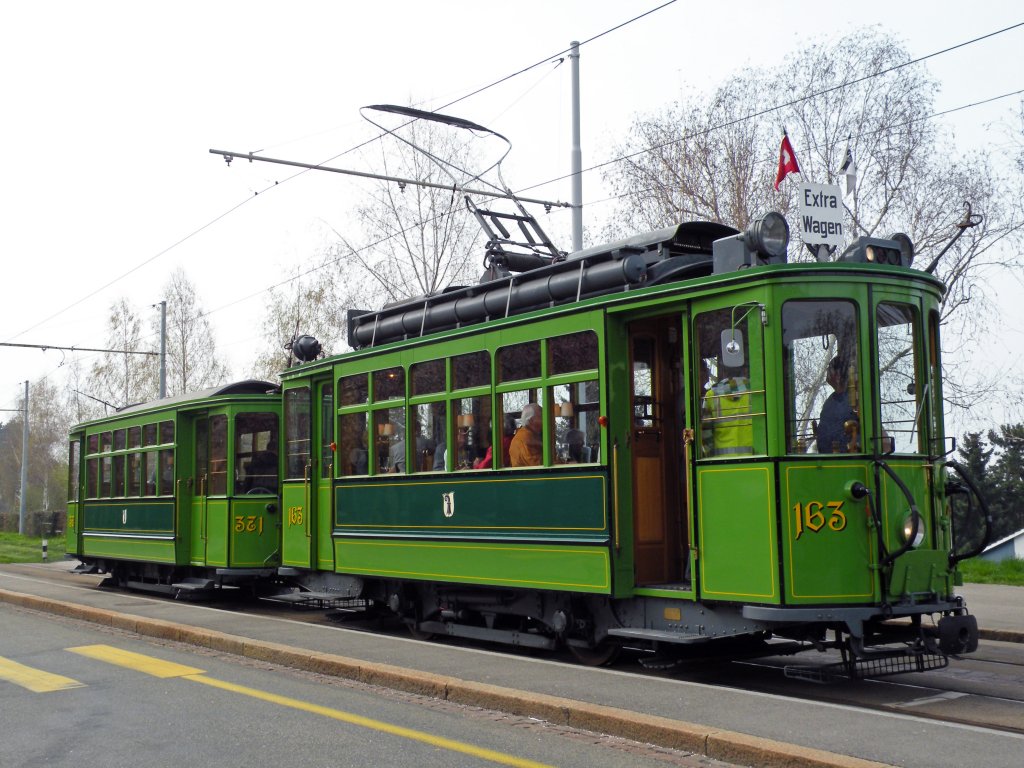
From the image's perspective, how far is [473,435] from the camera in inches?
424

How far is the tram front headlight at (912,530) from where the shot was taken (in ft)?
26.7

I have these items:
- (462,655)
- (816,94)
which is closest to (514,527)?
(462,655)


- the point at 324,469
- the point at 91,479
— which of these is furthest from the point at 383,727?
the point at 91,479

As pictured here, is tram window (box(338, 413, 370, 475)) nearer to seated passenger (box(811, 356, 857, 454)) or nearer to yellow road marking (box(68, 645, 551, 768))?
yellow road marking (box(68, 645, 551, 768))

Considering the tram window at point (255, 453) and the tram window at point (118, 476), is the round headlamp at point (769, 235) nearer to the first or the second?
the tram window at point (255, 453)

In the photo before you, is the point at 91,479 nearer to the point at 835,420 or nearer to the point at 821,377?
the point at 821,377

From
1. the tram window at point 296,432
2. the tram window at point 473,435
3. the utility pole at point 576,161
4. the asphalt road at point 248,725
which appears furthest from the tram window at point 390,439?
the utility pole at point 576,161

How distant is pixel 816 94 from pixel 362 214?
45.6 ft

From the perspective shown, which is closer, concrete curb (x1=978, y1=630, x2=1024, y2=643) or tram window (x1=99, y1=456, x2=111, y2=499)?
concrete curb (x1=978, y1=630, x2=1024, y2=643)

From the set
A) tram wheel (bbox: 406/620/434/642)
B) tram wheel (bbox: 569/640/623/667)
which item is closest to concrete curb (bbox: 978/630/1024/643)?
tram wheel (bbox: 569/640/623/667)

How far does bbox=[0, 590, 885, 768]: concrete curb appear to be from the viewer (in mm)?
5980

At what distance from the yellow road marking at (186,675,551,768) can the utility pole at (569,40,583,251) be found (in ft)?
32.6

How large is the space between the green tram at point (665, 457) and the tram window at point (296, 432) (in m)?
0.96

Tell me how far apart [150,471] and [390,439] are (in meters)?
7.43
